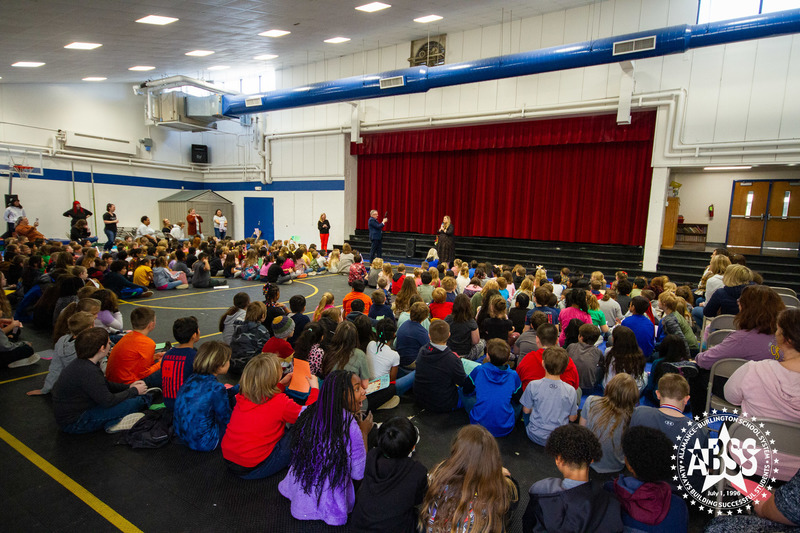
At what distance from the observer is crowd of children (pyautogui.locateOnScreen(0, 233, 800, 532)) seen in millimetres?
1930

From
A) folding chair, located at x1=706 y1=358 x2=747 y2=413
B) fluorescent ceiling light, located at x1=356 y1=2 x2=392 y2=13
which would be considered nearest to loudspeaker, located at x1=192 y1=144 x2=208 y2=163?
fluorescent ceiling light, located at x1=356 y1=2 x2=392 y2=13

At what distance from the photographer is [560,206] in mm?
12992

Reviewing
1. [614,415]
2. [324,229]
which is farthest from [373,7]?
[614,415]

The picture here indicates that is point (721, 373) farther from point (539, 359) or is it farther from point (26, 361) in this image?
point (26, 361)

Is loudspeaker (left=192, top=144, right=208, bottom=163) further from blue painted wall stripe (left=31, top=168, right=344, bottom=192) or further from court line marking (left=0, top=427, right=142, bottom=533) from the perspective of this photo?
court line marking (left=0, top=427, right=142, bottom=533)

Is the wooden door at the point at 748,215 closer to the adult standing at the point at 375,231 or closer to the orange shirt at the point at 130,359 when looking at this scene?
the adult standing at the point at 375,231

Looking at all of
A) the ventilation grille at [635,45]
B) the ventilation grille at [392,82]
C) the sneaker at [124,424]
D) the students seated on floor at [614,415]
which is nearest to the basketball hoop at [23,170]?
the ventilation grille at [392,82]

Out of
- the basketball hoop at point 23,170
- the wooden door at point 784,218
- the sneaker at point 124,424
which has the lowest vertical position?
the sneaker at point 124,424

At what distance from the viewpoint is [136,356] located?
3932 mm

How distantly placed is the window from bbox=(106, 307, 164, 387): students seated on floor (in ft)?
40.8

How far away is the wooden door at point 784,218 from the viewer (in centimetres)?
1223

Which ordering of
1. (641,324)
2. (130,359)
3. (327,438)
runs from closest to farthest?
(327,438) → (130,359) → (641,324)

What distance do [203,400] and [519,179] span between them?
12.3m

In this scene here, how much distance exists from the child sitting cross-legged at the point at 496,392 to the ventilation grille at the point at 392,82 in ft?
27.7
